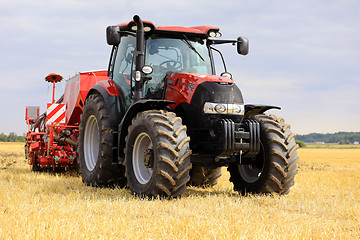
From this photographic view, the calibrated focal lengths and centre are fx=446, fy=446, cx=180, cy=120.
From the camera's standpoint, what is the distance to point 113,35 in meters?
6.83

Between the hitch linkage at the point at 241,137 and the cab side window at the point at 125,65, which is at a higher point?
the cab side window at the point at 125,65

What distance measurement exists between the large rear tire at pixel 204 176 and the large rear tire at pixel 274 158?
140 cm

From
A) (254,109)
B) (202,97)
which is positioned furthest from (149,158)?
(254,109)

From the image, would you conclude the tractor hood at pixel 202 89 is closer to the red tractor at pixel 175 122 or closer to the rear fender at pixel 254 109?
the red tractor at pixel 175 122

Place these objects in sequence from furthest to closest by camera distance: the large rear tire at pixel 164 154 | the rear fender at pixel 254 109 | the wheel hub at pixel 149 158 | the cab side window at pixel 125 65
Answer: the cab side window at pixel 125 65
the rear fender at pixel 254 109
the wheel hub at pixel 149 158
the large rear tire at pixel 164 154

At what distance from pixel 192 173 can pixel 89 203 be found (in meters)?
3.36

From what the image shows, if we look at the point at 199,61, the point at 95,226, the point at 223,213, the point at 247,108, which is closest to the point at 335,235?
the point at 223,213

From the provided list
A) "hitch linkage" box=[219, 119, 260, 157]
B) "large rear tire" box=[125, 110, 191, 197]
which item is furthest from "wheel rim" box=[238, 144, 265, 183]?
"large rear tire" box=[125, 110, 191, 197]

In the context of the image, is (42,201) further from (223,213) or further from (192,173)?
(192,173)

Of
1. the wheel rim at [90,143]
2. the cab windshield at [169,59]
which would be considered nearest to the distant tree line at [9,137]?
the wheel rim at [90,143]

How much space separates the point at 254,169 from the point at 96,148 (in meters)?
3.03

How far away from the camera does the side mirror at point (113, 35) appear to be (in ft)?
22.4

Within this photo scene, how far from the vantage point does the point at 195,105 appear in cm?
660

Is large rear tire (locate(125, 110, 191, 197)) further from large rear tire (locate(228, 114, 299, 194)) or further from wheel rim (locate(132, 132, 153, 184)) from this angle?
large rear tire (locate(228, 114, 299, 194))
